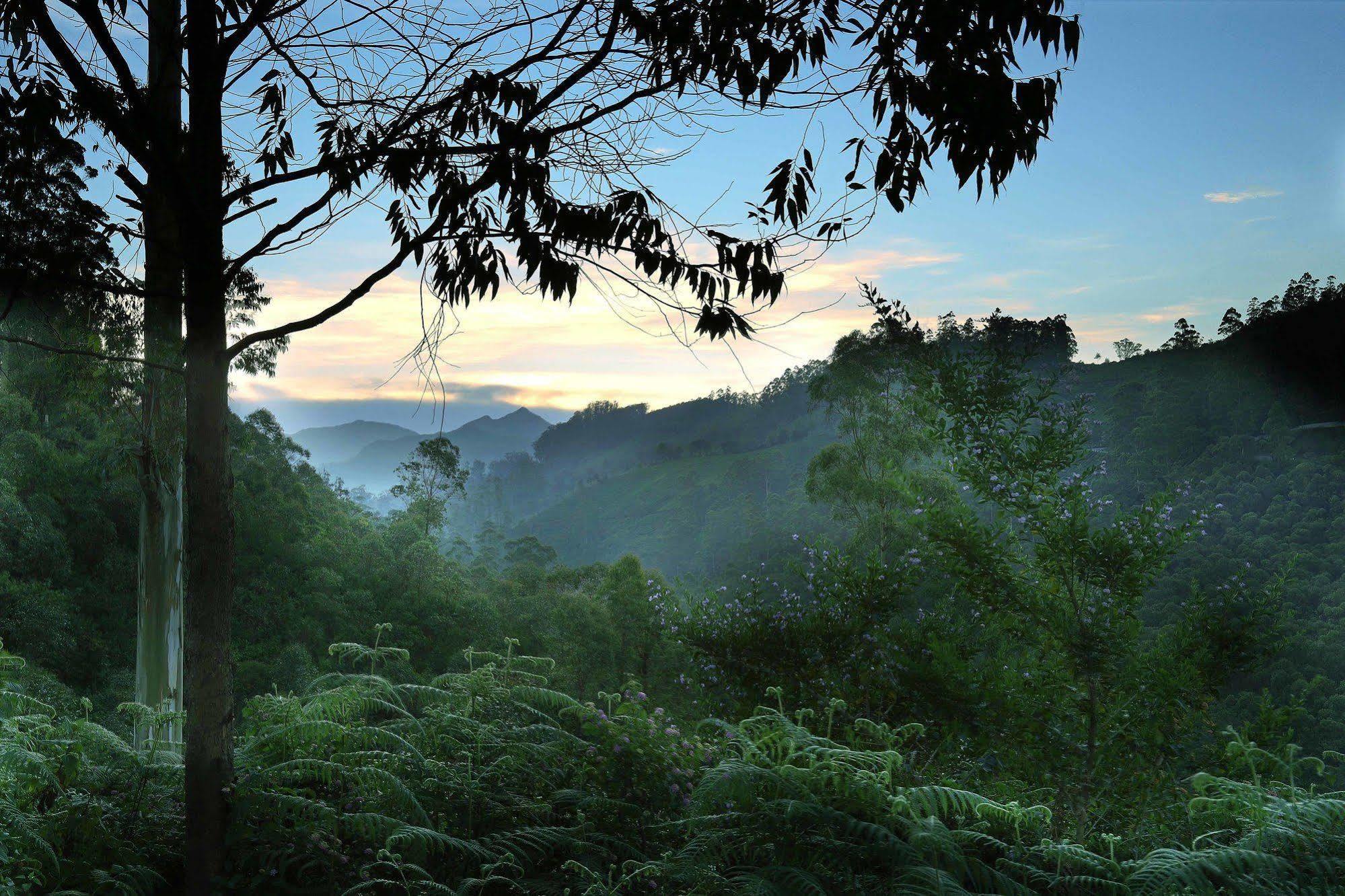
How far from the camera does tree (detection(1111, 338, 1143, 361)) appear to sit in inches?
1158

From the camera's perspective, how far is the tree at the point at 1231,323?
1036 inches

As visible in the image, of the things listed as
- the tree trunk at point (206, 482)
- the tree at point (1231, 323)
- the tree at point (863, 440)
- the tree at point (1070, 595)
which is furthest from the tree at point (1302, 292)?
the tree trunk at point (206, 482)

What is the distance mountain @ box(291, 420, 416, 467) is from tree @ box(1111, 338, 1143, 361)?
79.8 feet

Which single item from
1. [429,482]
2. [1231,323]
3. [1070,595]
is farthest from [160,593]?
[1231,323]

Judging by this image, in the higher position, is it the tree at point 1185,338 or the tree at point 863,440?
the tree at point 1185,338

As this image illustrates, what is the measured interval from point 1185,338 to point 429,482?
25112mm

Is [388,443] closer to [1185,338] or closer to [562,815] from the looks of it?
[1185,338]

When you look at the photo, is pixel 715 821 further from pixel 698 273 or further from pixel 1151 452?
pixel 1151 452

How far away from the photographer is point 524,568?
26.8 meters

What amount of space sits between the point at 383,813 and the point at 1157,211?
741 inches

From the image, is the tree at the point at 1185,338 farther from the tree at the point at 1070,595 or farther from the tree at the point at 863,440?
the tree at the point at 1070,595

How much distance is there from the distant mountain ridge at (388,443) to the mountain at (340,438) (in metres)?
0.02

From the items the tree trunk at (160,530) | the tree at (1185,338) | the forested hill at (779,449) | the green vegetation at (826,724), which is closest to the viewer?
the green vegetation at (826,724)

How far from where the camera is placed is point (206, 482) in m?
2.72
